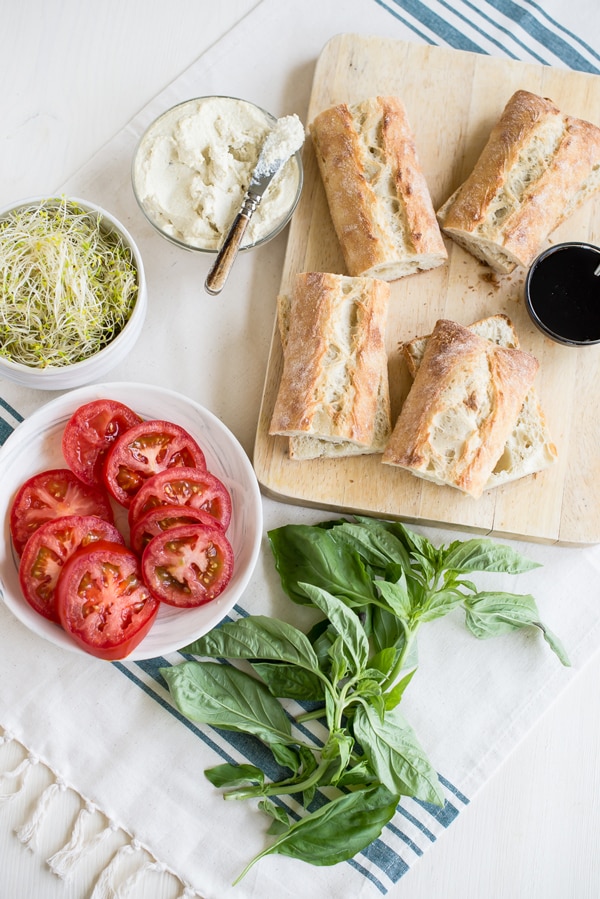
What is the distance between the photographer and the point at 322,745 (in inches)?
123

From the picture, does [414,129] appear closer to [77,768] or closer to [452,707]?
[452,707]

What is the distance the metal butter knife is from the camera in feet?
9.94

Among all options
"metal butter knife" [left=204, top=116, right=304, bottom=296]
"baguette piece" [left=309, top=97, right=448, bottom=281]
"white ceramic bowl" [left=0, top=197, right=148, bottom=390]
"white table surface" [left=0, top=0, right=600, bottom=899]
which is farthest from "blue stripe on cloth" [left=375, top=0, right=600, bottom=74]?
"white ceramic bowl" [left=0, top=197, right=148, bottom=390]

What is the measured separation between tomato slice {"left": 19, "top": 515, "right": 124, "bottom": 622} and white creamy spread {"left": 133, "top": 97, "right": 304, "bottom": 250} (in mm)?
1142

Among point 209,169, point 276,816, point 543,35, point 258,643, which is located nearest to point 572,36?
point 543,35

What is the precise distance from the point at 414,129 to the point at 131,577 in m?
2.12

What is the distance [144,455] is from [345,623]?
938mm

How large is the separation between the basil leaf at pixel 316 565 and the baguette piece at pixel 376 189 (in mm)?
1047

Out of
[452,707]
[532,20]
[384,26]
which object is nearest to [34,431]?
[452,707]

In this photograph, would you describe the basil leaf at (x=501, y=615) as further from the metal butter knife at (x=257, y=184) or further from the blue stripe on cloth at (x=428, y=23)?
the blue stripe on cloth at (x=428, y=23)

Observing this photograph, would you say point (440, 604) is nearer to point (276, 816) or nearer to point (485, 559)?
point (485, 559)

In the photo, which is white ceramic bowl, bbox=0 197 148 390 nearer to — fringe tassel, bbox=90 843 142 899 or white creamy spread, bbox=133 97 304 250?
white creamy spread, bbox=133 97 304 250

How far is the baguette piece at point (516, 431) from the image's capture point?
3090 mm

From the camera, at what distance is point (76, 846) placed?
301 cm
